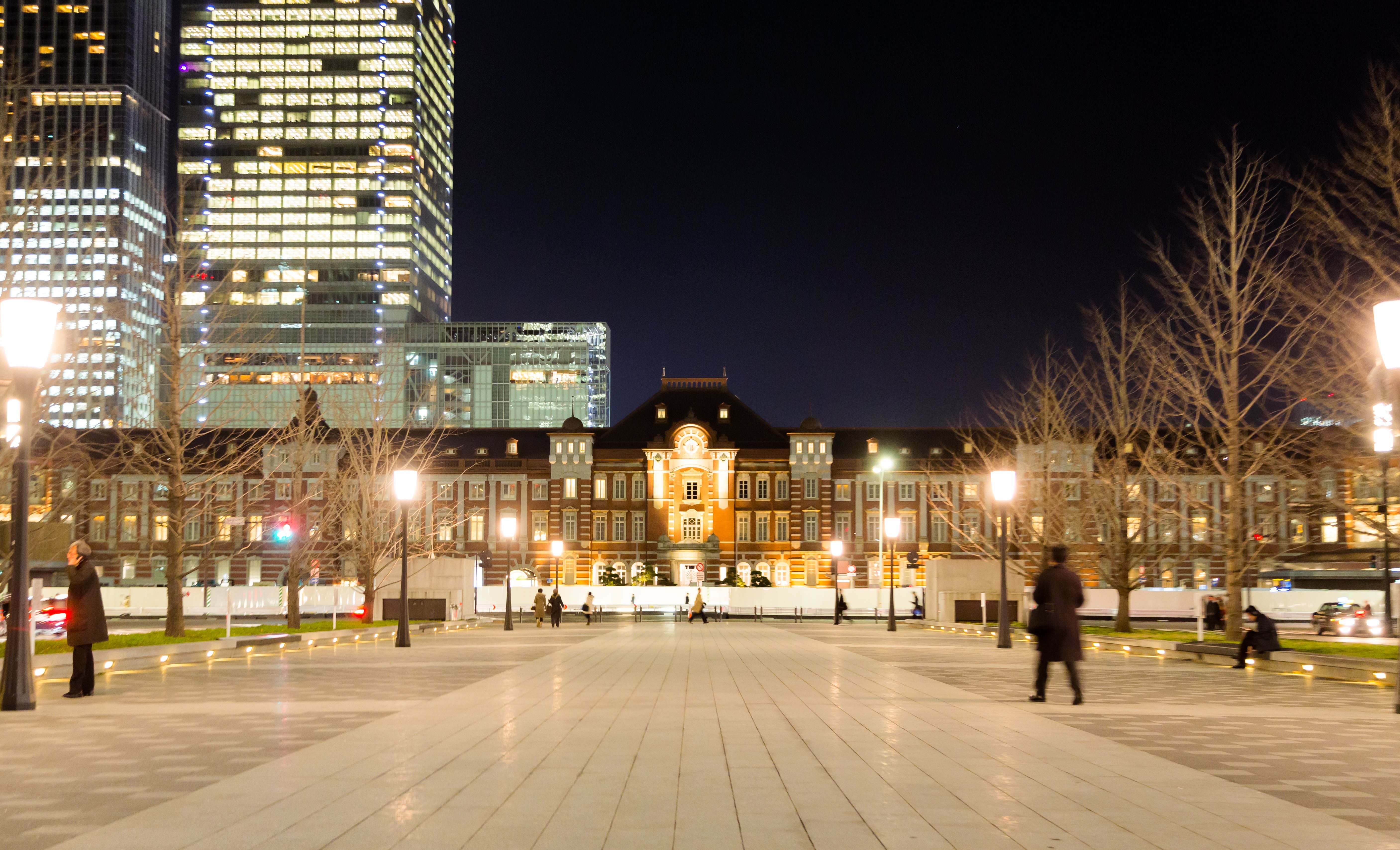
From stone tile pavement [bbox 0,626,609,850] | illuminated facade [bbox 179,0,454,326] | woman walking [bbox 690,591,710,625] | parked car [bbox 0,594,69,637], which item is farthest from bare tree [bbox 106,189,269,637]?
illuminated facade [bbox 179,0,454,326]

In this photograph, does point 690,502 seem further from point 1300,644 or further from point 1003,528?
point 1300,644

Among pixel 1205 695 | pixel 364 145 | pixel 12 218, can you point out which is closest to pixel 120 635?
pixel 12 218

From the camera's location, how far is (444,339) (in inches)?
6550

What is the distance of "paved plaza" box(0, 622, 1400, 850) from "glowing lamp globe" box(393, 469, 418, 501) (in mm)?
10704

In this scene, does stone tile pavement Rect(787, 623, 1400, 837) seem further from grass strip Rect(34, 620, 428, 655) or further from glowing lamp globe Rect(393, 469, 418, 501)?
grass strip Rect(34, 620, 428, 655)

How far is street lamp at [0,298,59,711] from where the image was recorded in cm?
1287

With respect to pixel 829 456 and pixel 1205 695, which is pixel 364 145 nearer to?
pixel 829 456

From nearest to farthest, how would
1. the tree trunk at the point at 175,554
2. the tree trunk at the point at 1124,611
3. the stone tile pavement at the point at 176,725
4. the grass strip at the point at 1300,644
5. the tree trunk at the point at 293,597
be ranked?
the stone tile pavement at the point at 176,725 → the grass strip at the point at 1300,644 → the tree trunk at the point at 175,554 → the tree trunk at the point at 293,597 → the tree trunk at the point at 1124,611

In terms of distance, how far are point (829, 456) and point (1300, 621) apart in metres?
35.6

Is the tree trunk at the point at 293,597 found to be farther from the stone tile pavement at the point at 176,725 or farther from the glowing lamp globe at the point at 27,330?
the glowing lamp globe at the point at 27,330

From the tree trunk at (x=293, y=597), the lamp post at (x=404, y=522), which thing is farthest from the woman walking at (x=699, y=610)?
the lamp post at (x=404, y=522)

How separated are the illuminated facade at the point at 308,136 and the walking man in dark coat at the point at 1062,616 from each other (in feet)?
531

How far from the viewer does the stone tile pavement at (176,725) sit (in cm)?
772

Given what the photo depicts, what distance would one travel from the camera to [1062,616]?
45.7 ft
